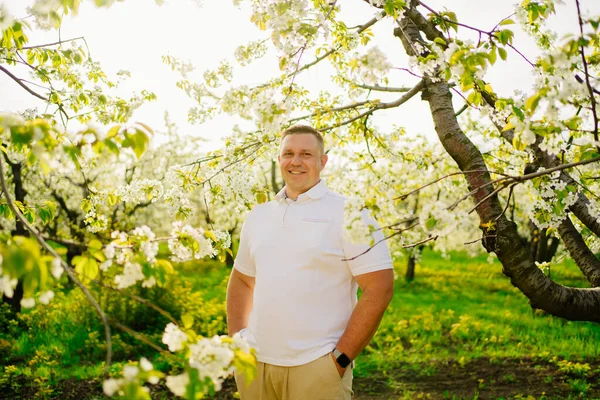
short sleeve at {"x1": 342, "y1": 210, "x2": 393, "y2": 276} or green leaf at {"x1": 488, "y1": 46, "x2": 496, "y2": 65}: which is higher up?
green leaf at {"x1": 488, "y1": 46, "x2": 496, "y2": 65}

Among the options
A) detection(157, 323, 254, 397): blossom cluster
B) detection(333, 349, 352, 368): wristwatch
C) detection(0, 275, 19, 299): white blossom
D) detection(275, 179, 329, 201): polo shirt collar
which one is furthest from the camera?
detection(275, 179, 329, 201): polo shirt collar

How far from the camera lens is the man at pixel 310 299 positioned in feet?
8.57

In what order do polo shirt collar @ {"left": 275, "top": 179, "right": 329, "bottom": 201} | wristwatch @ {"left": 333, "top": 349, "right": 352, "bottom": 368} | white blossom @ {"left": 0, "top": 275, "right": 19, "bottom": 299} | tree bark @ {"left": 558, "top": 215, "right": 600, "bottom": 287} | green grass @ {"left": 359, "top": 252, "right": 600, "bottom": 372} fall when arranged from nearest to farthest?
white blossom @ {"left": 0, "top": 275, "right": 19, "bottom": 299}
wristwatch @ {"left": 333, "top": 349, "right": 352, "bottom": 368}
polo shirt collar @ {"left": 275, "top": 179, "right": 329, "bottom": 201}
tree bark @ {"left": 558, "top": 215, "right": 600, "bottom": 287}
green grass @ {"left": 359, "top": 252, "right": 600, "bottom": 372}

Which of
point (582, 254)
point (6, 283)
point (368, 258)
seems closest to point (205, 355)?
point (6, 283)

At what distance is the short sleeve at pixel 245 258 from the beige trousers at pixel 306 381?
0.63 m

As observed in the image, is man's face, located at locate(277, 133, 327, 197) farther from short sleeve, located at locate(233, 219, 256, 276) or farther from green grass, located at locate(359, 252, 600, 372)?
green grass, located at locate(359, 252, 600, 372)

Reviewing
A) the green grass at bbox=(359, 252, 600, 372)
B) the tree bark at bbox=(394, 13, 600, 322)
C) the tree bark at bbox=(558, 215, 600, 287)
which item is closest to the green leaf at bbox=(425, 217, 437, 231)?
the tree bark at bbox=(394, 13, 600, 322)

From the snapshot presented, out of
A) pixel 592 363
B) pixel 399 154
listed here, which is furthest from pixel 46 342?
pixel 592 363

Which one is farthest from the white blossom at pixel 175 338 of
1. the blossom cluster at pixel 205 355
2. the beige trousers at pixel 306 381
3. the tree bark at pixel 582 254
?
the tree bark at pixel 582 254

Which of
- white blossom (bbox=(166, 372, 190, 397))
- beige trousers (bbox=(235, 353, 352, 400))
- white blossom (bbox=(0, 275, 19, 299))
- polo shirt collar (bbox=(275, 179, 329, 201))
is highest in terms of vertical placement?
polo shirt collar (bbox=(275, 179, 329, 201))

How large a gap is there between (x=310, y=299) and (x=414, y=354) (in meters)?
5.06

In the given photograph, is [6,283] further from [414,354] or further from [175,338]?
[414,354]

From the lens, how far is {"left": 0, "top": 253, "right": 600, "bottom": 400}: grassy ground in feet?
18.3

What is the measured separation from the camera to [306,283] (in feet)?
8.77
